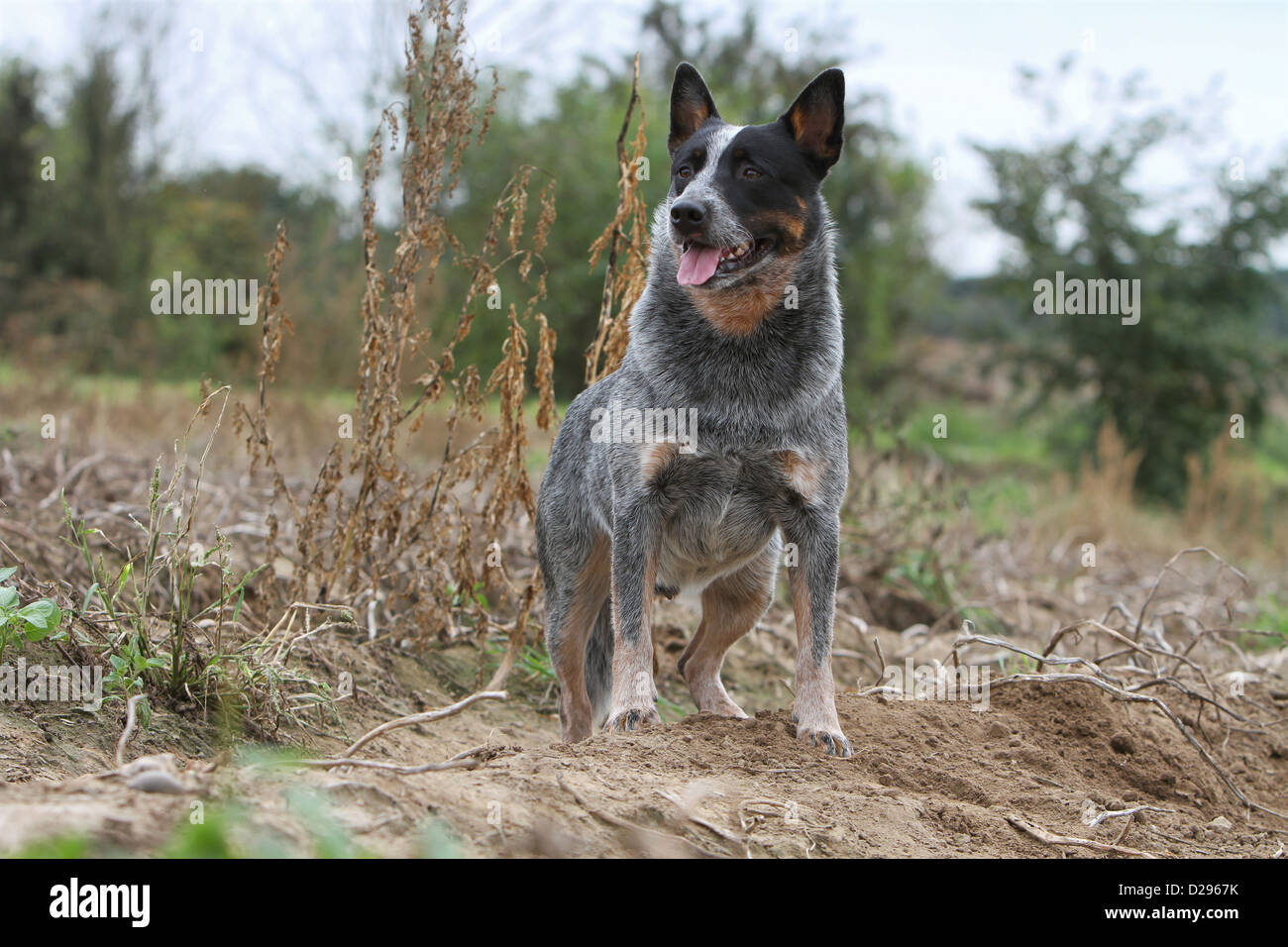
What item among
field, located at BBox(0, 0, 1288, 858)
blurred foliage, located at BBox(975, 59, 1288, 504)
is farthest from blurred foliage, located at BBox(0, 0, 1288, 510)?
field, located at BBox(0, 0, 1288, 858)

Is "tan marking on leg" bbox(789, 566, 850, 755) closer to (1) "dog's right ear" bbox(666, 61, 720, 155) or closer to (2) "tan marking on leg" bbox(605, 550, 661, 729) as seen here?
(2) "tan marking on leg" bbox(605, 550, 661, 729)

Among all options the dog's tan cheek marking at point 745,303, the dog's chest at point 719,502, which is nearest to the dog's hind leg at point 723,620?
the dog's chest at point 719,502

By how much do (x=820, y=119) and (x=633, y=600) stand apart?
1.82 meters

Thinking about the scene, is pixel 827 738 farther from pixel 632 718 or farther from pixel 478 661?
pixel 478 661

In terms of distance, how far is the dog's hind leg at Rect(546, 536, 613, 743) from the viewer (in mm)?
4328

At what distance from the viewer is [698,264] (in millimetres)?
3799

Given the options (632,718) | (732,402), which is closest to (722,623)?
(632,718)

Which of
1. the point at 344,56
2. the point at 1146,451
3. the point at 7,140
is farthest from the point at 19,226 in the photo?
the point at 1146,451

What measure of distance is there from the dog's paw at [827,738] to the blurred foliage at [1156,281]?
17233 millimetres

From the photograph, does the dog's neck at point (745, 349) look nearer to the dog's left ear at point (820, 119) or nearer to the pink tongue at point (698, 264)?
the pink tongue at point (698, 264)

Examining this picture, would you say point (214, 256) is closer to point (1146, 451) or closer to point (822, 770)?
point (1146, 451)
